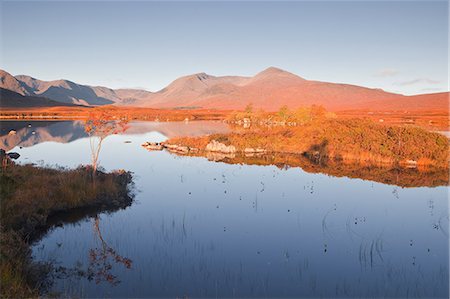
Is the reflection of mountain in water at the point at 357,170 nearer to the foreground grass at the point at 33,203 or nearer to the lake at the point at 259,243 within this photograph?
the lake at the point at 259,243

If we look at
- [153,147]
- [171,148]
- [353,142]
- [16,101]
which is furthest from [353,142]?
[16,101]

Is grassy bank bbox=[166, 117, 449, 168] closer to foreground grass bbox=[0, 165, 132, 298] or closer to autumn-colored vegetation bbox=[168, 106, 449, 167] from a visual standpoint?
autumn-colored vegetation bbox=[168, 106, 449, 167]

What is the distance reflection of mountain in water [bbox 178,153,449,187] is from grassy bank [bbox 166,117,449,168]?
269 centimetres

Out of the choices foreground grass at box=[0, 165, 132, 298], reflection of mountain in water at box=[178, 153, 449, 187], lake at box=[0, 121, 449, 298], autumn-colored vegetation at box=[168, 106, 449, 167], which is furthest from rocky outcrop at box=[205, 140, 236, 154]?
foreground grass at box=[0, 165, 132, 298]

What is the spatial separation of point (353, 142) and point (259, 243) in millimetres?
28134

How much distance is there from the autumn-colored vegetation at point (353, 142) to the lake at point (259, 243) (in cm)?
1103

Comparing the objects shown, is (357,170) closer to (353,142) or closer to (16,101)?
(353,142)

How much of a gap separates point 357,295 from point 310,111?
2335 inches

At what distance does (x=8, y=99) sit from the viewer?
178625 millimetres

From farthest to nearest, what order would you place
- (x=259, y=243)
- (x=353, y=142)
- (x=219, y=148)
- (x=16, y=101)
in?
(x=16, y=101), (x=219, y=148), (x=353, y=142), (x=259, y=243)

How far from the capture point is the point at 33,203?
15.4 m

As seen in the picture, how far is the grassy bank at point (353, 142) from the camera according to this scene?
34.2 metres

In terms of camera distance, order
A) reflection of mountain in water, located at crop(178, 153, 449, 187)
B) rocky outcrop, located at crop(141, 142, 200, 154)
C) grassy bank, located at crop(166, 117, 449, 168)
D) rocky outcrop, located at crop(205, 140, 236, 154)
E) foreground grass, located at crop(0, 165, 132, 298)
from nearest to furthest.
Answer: foreground grass, located at crop(0, 165, 132, 298) < reflection of mountain in water, located at crop(178, 153, 449, 187) < grassy bank, located at crop(166, 117, 449, 168) < rocky outcrop, located at crop(141, 142, 200, 154) < rocky outcrop, located at crop(205, 140, 236, 154)

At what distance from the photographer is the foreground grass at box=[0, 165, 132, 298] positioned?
9.77m
